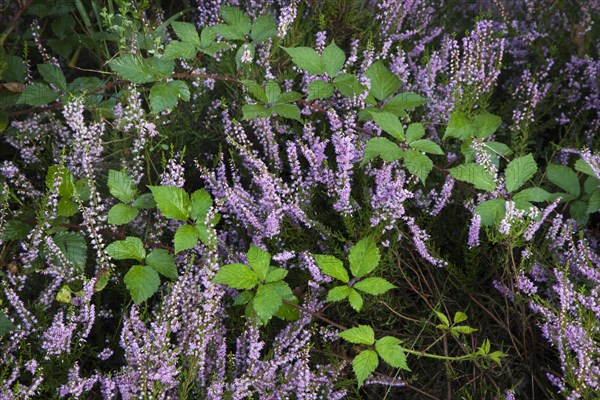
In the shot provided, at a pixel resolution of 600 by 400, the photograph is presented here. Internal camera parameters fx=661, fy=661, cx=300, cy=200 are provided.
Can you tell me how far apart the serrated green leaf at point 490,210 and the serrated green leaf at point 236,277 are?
2.67ft

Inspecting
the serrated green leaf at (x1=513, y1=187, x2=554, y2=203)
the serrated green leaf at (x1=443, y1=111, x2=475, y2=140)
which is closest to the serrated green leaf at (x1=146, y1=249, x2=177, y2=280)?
the serrated green leaf at (x1=443, y1=111, x2=475, y2=140)

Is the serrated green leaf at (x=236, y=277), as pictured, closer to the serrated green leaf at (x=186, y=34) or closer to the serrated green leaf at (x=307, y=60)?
the serrated green leaf at (x=307, y=60)

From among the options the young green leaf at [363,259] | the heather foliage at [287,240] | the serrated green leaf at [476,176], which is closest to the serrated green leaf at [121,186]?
the heather foliage at [287,240]

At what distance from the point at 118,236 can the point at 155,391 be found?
26.9 inches

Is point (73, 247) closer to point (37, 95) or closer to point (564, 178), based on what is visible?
point (37, 95)

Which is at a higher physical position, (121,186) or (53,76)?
(53,76)

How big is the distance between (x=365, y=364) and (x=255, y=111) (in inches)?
36.0

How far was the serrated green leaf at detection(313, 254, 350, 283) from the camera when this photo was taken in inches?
78.5

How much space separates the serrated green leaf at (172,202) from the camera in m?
2.06

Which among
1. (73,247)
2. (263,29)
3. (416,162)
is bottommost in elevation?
(73,247)

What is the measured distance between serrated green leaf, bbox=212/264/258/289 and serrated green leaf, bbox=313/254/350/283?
20 cm

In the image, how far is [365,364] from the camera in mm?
1896

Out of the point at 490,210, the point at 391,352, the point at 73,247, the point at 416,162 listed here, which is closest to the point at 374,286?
the point at 391,352

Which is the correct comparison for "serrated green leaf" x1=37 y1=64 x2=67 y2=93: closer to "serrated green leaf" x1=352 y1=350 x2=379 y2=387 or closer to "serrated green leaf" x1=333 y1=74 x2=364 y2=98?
"serrated green leaf" x1=333 y1=74 x2=364 y2=98
